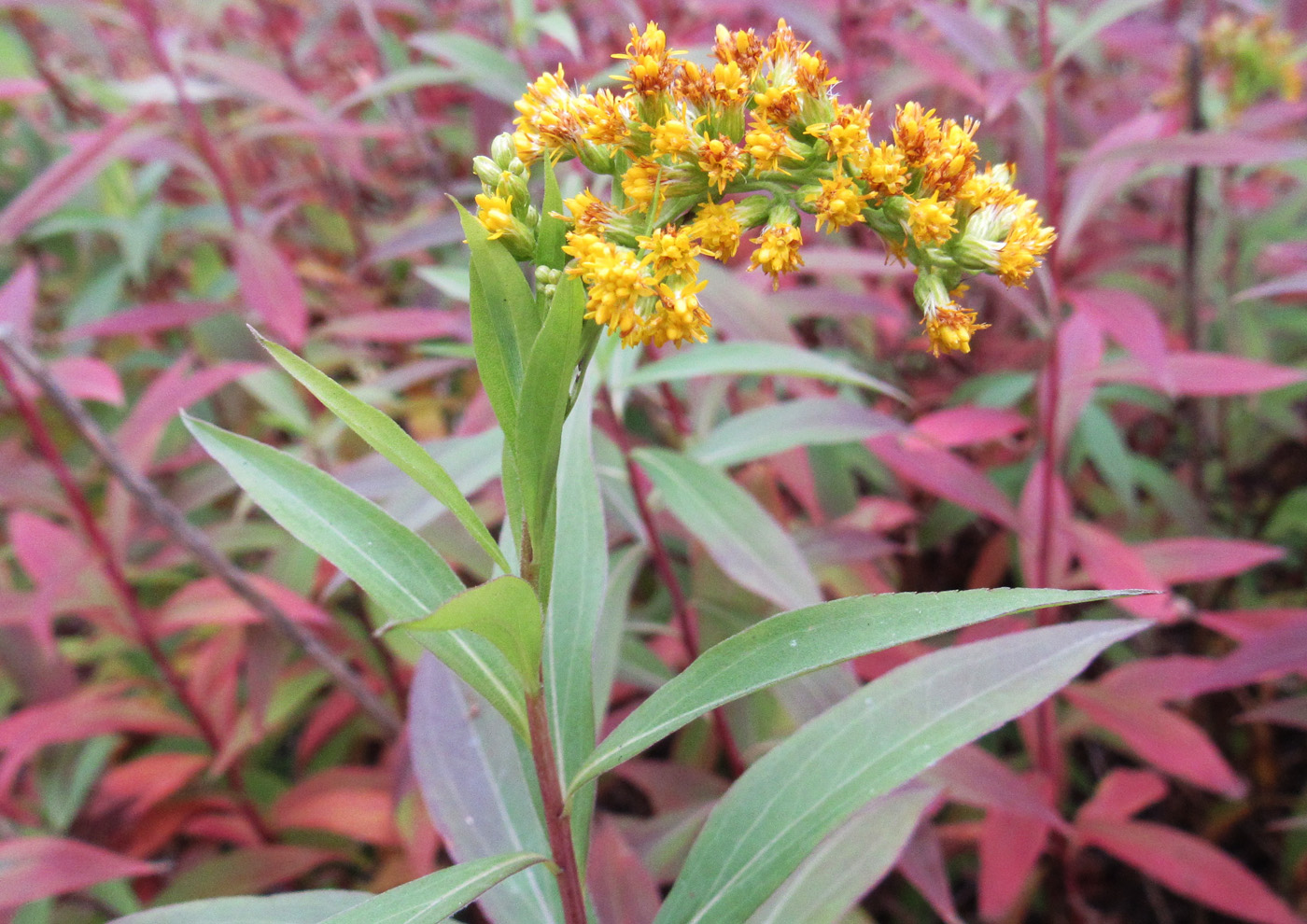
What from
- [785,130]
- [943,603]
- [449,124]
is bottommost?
[943,603]

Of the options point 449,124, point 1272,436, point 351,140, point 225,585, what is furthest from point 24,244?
point 1272,436

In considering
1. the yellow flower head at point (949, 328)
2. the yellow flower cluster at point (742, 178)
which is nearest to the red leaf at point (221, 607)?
the yellow flower cluster at point (742, 178)

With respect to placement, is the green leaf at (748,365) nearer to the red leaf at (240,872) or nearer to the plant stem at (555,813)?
the plant stem at (555,813)

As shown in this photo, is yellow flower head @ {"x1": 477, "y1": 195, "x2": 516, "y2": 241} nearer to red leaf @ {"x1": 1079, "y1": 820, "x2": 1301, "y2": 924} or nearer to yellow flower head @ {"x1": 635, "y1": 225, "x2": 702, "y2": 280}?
yellow flower head @ {"x1": 635, "y1": 225, "x2": 702, "y2": 280}

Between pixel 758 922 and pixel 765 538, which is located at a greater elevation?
pixel 765 538

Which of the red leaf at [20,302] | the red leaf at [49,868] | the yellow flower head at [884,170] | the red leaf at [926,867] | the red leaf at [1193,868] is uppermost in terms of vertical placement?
the red leaf at [20,302]

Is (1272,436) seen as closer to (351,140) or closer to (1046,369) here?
(1046,369)
